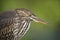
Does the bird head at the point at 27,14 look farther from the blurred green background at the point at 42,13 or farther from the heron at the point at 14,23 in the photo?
the blurred green background at the point at 42,13

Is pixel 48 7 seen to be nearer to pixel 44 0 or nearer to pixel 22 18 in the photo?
pixel 44 0

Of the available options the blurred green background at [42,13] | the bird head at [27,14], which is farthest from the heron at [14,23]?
the blurred green background at [42,13]

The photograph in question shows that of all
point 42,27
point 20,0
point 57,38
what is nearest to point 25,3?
point 20,0

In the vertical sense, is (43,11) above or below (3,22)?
below

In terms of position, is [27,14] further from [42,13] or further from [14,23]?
[42,13]

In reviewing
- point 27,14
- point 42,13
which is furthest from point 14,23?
point 42,13

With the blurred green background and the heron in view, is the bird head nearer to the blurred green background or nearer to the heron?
the heron
